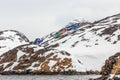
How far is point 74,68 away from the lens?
111m

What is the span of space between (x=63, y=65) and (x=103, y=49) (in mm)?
30040

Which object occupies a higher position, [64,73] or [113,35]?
[113,35]

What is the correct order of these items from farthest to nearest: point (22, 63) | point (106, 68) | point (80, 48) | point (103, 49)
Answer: point (80, 48), point (103, 49), point (22, 63), point (106, 68)

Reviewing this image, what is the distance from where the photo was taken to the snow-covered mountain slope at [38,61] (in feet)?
370

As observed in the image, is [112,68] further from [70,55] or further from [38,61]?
[38,61]

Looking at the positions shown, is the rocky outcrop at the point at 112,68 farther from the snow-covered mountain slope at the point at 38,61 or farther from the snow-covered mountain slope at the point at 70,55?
the snow-covered mountain slope at the point at 70,55

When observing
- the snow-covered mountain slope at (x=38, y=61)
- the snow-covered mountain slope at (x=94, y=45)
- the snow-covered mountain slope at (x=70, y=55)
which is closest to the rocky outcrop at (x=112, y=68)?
the snow-covered mountain slope at (x=38, y=61)

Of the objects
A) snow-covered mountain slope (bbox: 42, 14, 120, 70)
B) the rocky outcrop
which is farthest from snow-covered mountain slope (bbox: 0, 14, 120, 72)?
the rocky outcrop

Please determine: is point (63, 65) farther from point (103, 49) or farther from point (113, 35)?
point (113, 35)

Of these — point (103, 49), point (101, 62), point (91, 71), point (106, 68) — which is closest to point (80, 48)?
point (103, 49)

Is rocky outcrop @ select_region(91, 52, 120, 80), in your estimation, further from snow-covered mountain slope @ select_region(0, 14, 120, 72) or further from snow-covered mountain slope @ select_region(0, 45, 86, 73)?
snow-covered mountain slope @ select_region(0, 14, 120, 72)

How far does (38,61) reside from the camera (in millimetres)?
119188

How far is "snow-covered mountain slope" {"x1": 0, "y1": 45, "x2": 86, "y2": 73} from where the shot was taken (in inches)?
4434

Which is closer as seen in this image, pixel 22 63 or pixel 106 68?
pixel 106 68
